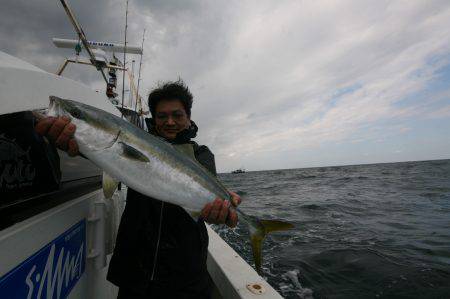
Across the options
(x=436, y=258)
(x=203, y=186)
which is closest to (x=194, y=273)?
(x=203, y=186)

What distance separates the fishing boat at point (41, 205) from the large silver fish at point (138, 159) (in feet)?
0.68

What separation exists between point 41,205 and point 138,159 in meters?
0.70

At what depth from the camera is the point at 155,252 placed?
235 cm

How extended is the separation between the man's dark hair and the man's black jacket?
112cm

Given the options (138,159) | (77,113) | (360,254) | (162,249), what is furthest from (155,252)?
(360,254)

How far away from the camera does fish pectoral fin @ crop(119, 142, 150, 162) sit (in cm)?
209

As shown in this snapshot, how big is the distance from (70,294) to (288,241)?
7757 millimetres

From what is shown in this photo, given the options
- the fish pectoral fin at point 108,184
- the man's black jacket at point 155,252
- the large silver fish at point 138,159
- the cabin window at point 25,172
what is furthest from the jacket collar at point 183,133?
the cabin window at point 25,172

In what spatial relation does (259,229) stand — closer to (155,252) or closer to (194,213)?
(194,213)

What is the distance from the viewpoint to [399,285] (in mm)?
5785

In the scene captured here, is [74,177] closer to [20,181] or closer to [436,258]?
[20,181]

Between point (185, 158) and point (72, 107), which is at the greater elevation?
point (72, 107)

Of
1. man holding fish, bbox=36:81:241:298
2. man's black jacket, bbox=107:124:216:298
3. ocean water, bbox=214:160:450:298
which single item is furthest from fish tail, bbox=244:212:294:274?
ocean water, bbox=214:160:450:298

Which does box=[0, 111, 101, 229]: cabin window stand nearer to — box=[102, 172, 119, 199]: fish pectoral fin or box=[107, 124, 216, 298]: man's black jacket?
box=[102, 172, 119, 199]: fish pectoral fin
